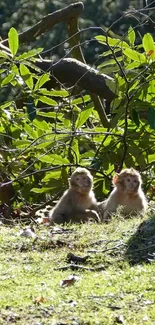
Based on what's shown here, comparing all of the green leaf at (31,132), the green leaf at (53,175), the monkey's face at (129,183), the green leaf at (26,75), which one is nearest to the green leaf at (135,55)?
the green leaf at (26,75)

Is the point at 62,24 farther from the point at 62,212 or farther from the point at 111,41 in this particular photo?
the point at 62,212

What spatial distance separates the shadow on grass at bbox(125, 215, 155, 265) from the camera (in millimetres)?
7074

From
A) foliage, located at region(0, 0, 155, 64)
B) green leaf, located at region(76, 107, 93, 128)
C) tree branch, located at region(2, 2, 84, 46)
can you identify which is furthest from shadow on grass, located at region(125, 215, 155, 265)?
foliage, located at region(0, 0, 155, 64)

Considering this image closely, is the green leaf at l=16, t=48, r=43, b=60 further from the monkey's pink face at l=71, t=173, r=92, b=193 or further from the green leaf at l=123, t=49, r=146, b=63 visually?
the monkey's pink face at l=71, t=173, r=92, b=193

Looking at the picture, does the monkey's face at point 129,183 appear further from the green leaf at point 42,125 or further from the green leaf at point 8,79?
the green leaf at point 8,79

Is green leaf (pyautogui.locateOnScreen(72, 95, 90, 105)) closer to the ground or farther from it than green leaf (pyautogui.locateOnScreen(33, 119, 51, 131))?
farther from it

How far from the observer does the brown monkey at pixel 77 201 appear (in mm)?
9945

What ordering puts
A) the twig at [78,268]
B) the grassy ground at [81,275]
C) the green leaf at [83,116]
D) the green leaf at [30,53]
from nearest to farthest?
1. the grassy ground at [81,275]
2. the twig at [78,268]
3. the green leaf at [30,53]
4. the green leaf at [83,116]

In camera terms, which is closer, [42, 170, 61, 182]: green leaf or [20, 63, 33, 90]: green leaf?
[20, 63, 33, 90]: green leaf

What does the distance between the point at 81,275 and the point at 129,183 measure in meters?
3.27

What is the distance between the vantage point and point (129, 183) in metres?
9.92

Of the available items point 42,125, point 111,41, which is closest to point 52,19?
point 42,125

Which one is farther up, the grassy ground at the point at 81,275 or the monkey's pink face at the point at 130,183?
the monkey's pink face at the point at 130,183

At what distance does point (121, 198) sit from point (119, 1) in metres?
12.3
